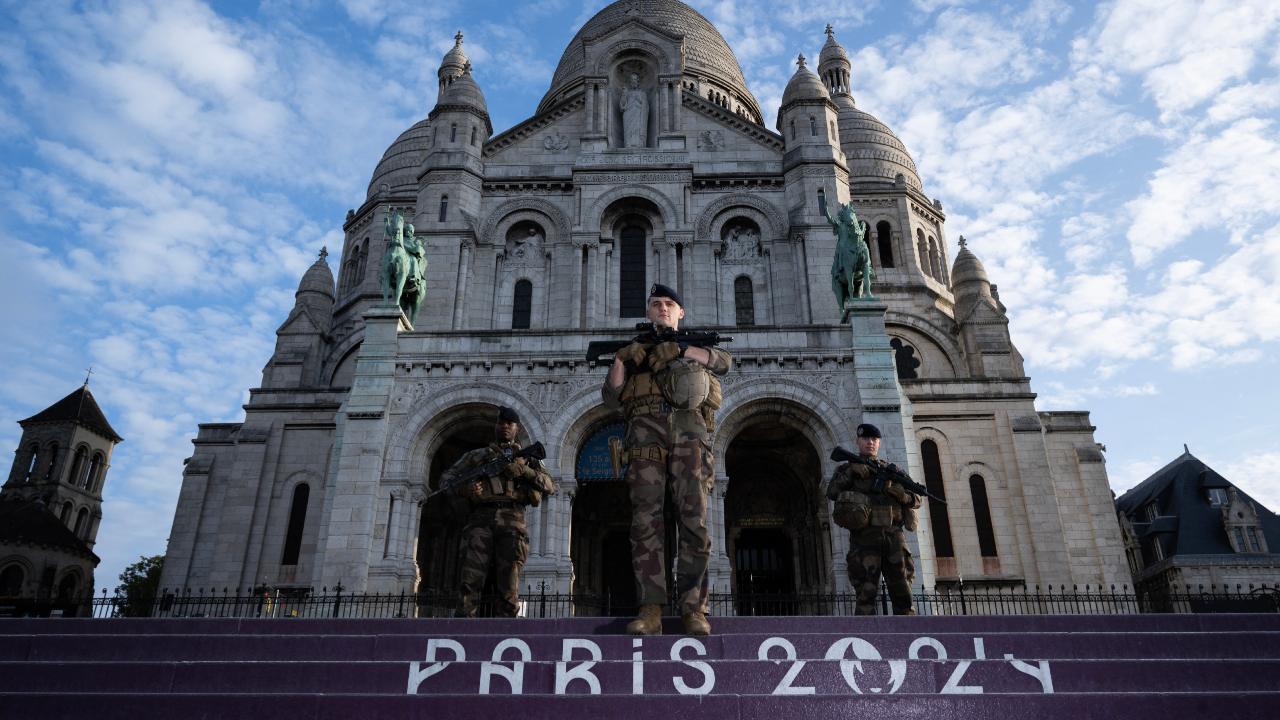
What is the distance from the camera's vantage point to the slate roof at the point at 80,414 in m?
55.1

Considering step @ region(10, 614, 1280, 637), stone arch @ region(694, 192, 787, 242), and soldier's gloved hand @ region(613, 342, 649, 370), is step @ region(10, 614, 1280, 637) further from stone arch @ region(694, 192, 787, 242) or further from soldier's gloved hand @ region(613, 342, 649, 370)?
stone arch @ region(694, 192, 787, 242)

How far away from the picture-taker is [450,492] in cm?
1079

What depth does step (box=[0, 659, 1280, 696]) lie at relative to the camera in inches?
294

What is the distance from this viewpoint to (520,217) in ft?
88.9

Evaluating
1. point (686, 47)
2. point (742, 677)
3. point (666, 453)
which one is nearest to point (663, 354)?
point (666, 453)

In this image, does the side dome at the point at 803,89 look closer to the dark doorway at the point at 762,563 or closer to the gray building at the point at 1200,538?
the dark doorway at the point at 762,563

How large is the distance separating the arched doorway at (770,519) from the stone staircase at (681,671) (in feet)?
46.0

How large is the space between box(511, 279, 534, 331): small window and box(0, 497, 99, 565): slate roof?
3050cm

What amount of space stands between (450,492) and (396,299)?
1208cm

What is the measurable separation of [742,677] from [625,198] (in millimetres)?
20912

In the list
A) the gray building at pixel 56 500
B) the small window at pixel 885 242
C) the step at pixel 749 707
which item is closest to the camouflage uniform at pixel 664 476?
the step at pixel 749 707

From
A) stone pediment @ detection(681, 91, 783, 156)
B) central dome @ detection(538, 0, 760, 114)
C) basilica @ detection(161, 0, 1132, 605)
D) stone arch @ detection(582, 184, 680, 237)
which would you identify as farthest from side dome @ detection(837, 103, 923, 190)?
stone arch @ detection(582, 184, 680, 237)

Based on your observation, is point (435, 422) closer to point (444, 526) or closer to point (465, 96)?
point (444, 526)

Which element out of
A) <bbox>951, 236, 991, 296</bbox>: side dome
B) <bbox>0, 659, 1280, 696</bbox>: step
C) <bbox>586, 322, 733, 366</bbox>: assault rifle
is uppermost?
<bbox>951, 236, 991, 296</bbox>: side dome
